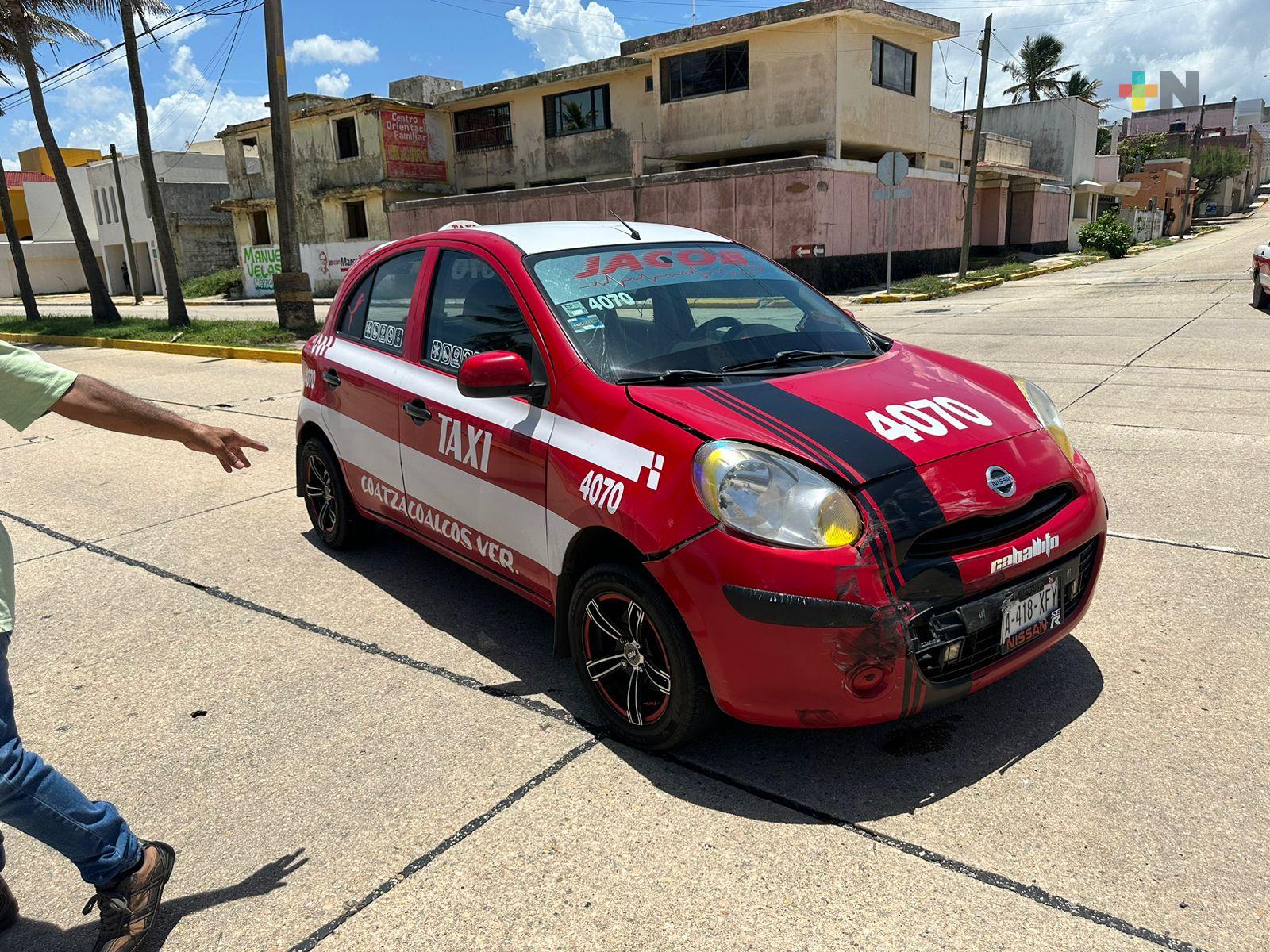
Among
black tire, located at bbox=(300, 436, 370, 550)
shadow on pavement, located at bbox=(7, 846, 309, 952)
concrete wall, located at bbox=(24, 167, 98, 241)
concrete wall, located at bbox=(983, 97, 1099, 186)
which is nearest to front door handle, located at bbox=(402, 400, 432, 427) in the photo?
black tire, located at bbox=(300, 436, 370, 550)

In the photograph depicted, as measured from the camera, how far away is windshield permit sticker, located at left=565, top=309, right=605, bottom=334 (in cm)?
346

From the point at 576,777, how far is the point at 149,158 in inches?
860

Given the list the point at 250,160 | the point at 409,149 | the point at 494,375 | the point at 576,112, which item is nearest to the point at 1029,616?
the point at 494,375

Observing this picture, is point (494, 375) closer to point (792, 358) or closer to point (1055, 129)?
point (792, 358)

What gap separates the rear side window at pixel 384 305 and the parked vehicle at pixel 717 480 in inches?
1.7

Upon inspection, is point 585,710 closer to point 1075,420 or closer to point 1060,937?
point 1060,937

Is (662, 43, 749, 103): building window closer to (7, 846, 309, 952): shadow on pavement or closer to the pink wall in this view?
the pink wall

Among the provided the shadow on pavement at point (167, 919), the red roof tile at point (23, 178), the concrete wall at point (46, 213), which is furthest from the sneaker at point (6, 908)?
the red roof tile at point (23, 178)

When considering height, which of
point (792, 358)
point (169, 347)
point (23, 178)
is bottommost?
point (169, 347)

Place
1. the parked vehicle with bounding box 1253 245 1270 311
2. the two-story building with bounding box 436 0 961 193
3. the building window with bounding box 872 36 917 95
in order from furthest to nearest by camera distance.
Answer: the building window with bounding box 872 36 917 95 → the two-story building with bounding box 436 0 961 193 → the parked vehicle with bounding box 1253 245 1270 311

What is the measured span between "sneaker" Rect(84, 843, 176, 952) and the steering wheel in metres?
2.47

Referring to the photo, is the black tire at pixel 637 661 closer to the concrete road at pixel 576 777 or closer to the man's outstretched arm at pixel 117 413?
the concrete road at pixel 576 777

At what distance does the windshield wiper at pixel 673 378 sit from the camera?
3248mm

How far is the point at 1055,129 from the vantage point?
44.2 meters
